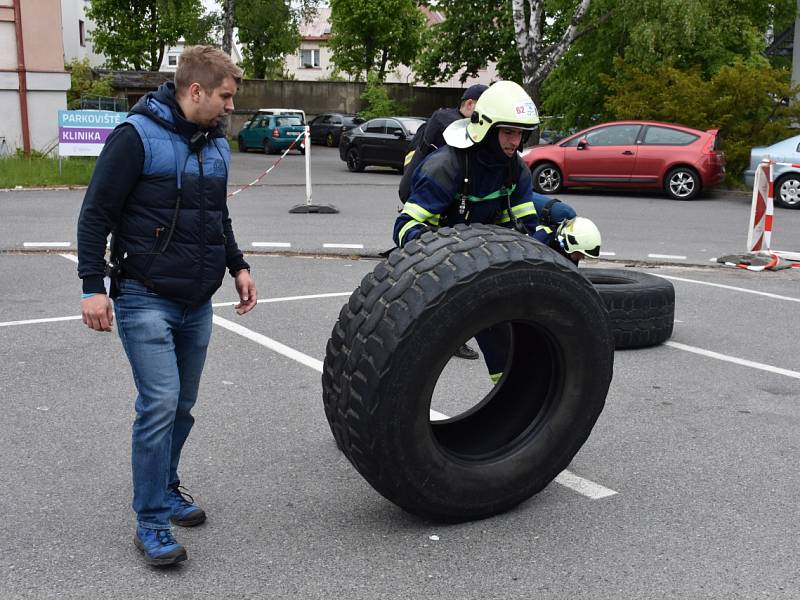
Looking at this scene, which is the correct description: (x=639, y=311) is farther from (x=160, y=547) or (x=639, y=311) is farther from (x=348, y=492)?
(x=160, y=547)

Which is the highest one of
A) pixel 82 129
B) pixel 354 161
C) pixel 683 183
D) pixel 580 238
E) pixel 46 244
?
pixel 580 238

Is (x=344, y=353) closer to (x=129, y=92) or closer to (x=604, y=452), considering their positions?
(x=604, y=452)

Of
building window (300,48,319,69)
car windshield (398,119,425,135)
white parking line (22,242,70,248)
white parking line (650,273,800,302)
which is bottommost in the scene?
white parking line (22,242,70,248)

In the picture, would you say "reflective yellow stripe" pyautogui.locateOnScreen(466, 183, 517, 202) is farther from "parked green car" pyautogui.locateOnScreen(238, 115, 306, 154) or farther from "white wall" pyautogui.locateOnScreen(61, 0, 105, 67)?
"white wall" pyautogui.locateOnScreen(61, 0, 105, 67)

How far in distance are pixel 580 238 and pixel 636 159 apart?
48.5 feet

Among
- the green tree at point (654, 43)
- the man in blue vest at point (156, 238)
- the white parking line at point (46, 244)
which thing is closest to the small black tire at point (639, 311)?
the man in blue vest at point (156, 238)

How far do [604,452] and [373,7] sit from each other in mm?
52812

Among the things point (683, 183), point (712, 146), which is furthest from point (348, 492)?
point (712, 146)

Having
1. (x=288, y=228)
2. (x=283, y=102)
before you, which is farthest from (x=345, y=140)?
(x=283, y=102)

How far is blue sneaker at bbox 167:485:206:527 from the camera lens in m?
3.89

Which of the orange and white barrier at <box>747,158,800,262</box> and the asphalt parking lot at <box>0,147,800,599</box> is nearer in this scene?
the asphalt parking lot at <box>0,147,800,599</box>

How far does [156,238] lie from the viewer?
3.54 m

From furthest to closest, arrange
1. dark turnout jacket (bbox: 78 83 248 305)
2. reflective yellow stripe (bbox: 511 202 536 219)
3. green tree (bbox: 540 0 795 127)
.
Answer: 1. green tree (bbox: 540 0 795 127)
2. reflective yellow stripe (bbox: 511 202 536 219)
3. dark turnout jacket (bbox: 78 83 248 305)

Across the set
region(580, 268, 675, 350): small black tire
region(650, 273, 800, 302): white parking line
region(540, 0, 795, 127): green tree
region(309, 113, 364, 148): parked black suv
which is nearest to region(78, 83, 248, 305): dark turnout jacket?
region(580, 268, 675, 350): small black tire
